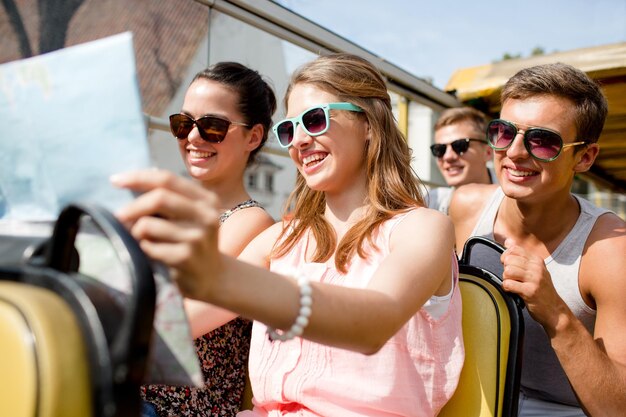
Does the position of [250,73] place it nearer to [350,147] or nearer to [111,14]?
[350,147]

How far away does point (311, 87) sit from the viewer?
5.47ft

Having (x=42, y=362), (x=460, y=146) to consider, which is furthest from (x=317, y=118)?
(x=460, y=146)

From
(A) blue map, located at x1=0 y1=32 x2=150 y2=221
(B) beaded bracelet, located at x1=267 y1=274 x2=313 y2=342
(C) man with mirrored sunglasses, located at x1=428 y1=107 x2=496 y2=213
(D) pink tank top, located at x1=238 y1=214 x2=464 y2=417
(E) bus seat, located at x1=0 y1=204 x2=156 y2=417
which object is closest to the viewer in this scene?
(E) bus seat, located at x1=0 y1=204 x2=156 y2=417

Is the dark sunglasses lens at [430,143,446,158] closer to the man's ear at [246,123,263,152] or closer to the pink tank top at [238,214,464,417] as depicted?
the man's ear at [246,123,263,152]

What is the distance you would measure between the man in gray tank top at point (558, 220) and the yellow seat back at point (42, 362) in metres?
1.28

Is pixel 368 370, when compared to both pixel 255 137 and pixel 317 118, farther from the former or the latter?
pixel 255 137

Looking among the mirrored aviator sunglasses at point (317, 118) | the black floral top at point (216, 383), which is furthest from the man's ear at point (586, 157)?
the black floral top at point (216, 383)

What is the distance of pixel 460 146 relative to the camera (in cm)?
377

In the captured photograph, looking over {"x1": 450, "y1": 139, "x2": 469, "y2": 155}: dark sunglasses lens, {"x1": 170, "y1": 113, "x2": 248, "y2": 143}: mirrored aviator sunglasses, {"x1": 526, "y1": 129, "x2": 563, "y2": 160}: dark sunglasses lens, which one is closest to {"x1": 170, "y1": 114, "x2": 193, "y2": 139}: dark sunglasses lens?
{"x1": 170, "y1": 113, "x2": 248, "y2": 143}: mirrored aviator sunglasses

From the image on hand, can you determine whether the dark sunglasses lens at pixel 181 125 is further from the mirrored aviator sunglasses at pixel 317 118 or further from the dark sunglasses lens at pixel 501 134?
the dark sunglasses lens at pixel 501 134

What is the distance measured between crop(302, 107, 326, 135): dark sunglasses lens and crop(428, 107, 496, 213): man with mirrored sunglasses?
84.4 inches

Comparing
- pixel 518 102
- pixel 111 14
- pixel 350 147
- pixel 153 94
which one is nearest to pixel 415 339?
pixel 350 147

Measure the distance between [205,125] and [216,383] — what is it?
831mm

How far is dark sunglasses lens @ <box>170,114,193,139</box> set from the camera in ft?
6.50
